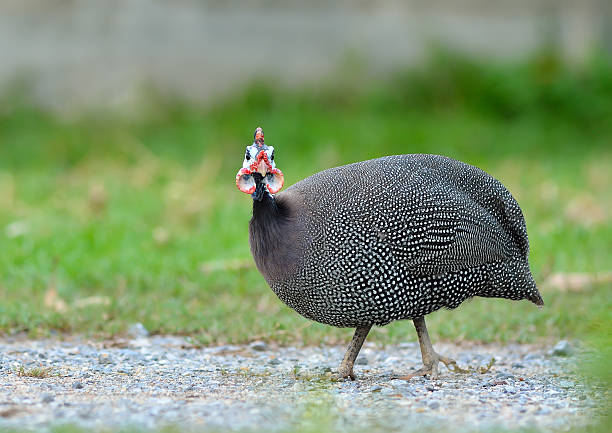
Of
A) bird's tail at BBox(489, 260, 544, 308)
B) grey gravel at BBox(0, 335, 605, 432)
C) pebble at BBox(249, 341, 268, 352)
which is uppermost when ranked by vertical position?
bird's tail at BBox(489, 260, 544, 308)

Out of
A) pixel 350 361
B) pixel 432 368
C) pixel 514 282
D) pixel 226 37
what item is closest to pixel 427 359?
pixel 432 368

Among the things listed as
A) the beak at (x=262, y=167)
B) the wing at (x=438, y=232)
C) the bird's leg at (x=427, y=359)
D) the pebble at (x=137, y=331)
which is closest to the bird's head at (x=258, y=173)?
the beak at (x=262, y=167)

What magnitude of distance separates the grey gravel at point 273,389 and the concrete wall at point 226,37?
7149 mm

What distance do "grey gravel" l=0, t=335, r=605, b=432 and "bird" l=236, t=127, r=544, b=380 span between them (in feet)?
1.24

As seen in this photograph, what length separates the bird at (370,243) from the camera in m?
4.41

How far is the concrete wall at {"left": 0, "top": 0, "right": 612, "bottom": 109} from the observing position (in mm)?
12008

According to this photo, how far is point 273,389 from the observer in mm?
4195

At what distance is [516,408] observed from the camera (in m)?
3.82

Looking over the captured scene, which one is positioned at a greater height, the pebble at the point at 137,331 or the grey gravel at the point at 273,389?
the pebble at the point at 137,331

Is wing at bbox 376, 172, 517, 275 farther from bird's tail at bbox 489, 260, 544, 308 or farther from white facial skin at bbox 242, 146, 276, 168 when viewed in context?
white facial skin at bbox 242, 146, 276, 168

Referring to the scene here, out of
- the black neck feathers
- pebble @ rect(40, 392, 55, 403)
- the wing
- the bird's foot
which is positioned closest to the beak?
the black neck feathers

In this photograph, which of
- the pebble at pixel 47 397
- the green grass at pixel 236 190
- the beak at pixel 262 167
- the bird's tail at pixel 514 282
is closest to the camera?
the pebble at pixel 47 397

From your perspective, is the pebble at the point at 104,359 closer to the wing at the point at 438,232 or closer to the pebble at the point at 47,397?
the pebble at the point at 47,397

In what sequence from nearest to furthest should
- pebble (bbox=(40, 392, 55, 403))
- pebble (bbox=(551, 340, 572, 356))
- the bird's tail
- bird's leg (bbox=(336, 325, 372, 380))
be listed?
pebble (bbox=(40, 392, 55, 403))
bird's leg (bbox=(336, 325, 372, 380))
the bird's tail
pebble (bbox=(551, 340, 572, 356))
